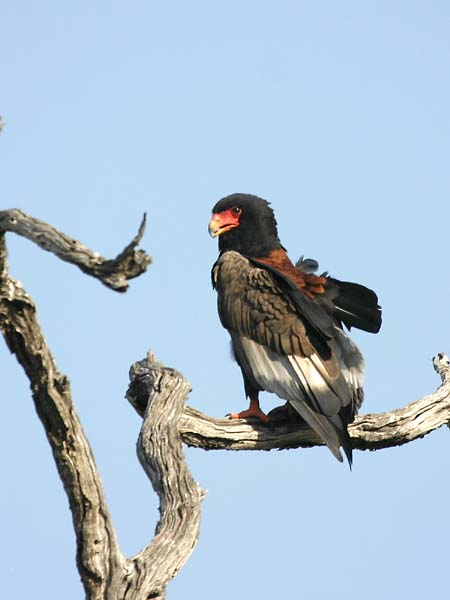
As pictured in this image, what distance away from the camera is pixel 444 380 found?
7.14 metres

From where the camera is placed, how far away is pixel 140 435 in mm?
5598

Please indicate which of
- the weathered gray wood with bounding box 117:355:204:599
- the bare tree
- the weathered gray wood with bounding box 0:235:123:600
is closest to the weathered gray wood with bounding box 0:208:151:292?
the bare tree

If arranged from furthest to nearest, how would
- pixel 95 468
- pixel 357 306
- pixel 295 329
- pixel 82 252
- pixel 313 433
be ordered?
1. pixel 357 306
2. pixel 295 329
3. pixel 313 433
4. pixel 95 468
5. pixel 82 252

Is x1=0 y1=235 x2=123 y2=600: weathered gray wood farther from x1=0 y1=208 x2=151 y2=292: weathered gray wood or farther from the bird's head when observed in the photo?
the bird's head

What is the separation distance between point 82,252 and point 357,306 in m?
3.56

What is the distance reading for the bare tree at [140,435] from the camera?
401cm

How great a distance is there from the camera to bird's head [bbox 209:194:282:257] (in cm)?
778

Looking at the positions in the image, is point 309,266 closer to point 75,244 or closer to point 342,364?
point 342,364

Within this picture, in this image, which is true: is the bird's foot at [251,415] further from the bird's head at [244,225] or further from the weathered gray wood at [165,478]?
the bird's head at [244,225]

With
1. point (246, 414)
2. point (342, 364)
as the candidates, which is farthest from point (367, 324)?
point (246, 414)

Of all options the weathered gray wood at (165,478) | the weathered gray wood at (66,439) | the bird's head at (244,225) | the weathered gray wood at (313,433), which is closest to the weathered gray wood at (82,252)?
the weathered gray wood at (66,439)

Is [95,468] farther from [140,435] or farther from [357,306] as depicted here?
[357,306]

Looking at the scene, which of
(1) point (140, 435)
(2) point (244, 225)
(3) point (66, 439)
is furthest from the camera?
(2) point (244, 225)

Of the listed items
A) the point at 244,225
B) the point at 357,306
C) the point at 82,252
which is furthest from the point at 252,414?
the point at 82,252
